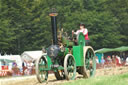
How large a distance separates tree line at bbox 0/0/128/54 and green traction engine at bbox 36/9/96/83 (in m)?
28.6

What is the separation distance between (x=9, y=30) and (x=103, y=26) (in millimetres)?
15924

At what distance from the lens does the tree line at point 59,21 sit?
154 feet

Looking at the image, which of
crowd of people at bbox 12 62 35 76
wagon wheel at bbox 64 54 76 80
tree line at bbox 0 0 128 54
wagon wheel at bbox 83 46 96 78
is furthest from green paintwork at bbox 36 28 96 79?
tree line at bbox 0 0 128 54

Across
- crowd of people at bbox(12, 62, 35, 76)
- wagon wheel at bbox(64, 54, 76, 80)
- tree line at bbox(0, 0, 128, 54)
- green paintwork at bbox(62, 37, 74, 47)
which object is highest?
tree line at bbox(0, 0, 128, 54)

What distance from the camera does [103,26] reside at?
56.2 meters

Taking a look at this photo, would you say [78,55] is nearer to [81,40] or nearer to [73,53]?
[73,53]

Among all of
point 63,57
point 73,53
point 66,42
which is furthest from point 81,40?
point 63,57

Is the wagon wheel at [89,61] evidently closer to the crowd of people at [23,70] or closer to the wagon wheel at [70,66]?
the wagon wheel at [70,66]

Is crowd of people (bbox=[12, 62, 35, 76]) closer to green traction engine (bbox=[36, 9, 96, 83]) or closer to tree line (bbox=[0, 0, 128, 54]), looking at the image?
green traction engine (bbox=[36, 9, 96, 83])

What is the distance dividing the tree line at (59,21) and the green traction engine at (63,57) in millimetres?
28643

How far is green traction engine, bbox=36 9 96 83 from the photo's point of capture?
15.0 metres

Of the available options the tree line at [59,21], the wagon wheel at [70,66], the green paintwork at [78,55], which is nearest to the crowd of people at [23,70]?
the green paintwork at [78,55]

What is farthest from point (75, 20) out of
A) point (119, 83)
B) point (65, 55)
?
point (119, 83)

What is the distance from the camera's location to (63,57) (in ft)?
50.8
